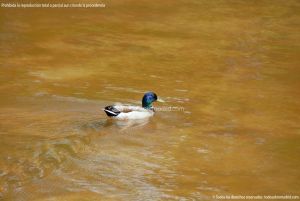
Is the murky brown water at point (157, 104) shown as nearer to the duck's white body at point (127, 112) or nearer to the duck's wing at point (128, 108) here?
the duck's white body at point (127, 112)

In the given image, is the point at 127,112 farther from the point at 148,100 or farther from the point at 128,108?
the point at 148,100

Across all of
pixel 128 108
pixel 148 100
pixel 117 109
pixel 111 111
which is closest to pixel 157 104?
pixel 148 100

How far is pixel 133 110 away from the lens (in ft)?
41.4

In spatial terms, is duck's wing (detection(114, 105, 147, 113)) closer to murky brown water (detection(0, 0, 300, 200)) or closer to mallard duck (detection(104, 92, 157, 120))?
mallard duck (detection(104, 92, 157, 120))

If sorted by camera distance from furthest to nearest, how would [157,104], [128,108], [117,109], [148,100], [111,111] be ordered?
[157,104], [148,100], [128,108], [117,109], [111,111]

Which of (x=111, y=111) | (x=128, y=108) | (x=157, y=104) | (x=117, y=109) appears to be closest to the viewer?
(x=111, y=111)

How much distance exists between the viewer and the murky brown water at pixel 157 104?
10047 mm

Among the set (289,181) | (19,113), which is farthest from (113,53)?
(289,181)

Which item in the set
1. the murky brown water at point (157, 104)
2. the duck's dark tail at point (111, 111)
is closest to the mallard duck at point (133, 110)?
the duck's dark tail at point (111, 111)

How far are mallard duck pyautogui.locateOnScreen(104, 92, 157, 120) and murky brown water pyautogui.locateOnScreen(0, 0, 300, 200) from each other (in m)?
0.18

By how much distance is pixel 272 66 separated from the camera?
1641 cm

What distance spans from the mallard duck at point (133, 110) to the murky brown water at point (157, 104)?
0.60 ft

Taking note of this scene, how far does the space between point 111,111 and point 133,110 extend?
1.73 feet

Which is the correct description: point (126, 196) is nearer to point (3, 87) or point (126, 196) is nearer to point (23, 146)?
point (23, 146)
